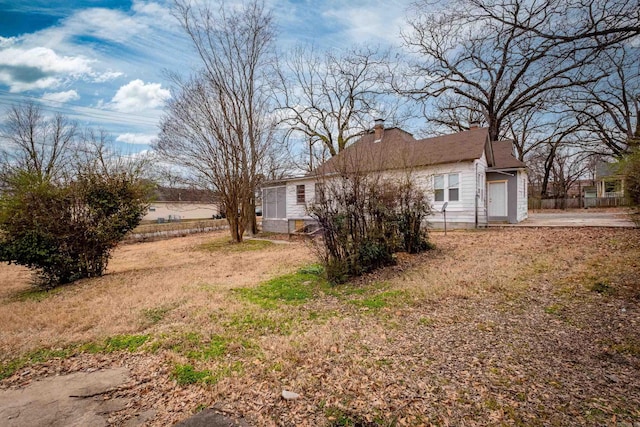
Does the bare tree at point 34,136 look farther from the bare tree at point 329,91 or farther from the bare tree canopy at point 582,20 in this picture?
the bare tree canopy at point 582,20

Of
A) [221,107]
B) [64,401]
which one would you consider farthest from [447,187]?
[64,401]

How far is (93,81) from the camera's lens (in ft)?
38.3

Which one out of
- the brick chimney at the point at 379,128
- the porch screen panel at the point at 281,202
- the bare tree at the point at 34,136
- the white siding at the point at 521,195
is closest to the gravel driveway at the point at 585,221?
the white siding at the point at 521,195

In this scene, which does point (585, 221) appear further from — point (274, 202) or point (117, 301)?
point (117, 301)

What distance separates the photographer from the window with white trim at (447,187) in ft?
43.9

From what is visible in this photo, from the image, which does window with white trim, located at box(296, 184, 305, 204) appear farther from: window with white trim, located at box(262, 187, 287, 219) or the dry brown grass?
the dry brown grass

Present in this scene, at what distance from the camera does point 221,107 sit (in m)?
14.2

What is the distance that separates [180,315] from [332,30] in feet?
34.8

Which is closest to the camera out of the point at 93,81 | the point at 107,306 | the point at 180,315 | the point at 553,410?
the point at 553,410

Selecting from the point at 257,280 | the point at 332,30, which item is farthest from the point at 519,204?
the point at 257,280

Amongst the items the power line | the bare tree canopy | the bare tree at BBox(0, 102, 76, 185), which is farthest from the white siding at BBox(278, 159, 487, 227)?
the bare tree at BBox(0, 102, 76, 185)

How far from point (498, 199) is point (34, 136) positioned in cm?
3303

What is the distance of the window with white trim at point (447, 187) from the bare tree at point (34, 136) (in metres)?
24.9

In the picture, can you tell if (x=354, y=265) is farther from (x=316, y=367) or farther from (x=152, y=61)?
(x=152, y=61)
